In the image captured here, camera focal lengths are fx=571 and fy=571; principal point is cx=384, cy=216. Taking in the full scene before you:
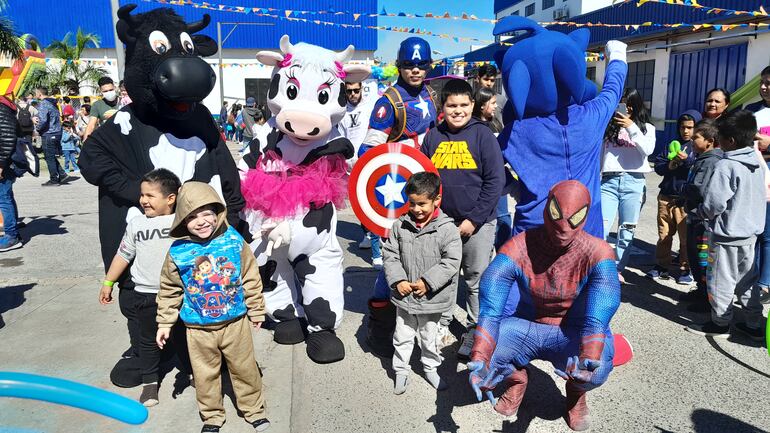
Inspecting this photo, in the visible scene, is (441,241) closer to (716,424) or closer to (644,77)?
(716,424)

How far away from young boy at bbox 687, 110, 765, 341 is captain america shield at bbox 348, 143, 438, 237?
6.60 ft

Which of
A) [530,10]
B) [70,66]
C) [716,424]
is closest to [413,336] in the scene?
[716,424]

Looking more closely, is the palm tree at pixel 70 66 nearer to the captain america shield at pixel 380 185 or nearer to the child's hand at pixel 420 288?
the captain america shield at pixel 380 185

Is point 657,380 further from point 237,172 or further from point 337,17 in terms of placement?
point 337,17

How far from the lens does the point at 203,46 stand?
11.5 ft

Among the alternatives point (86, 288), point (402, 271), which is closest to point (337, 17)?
point (86, 288)

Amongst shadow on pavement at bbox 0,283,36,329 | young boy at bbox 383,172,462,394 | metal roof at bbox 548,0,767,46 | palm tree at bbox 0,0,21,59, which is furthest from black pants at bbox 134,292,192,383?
palm tree at bbox 0,0,21,59

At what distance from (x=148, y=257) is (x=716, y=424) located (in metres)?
3.04

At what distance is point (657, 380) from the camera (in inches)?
131

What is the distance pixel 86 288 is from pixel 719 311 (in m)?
5.02

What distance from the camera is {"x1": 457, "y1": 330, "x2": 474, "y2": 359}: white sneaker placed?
11.7 feet

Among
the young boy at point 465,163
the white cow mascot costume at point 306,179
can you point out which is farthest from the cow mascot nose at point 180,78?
the young boy at point 465,163

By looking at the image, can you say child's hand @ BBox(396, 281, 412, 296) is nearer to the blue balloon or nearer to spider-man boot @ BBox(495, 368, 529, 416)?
spider-man boot @ BBox(495, 368, 529, 416)

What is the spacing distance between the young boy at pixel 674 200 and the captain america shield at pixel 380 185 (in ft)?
9.23
